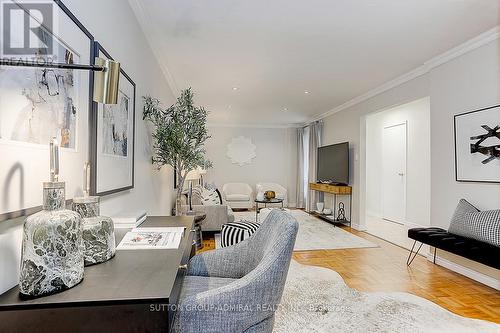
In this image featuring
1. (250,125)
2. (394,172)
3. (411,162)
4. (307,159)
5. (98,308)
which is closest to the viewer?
(98,308)

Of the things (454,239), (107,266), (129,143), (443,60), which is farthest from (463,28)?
(107,266)

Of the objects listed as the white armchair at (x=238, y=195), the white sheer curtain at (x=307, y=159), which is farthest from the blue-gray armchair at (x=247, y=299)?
the white sheer curtain at (x=307, y=159)

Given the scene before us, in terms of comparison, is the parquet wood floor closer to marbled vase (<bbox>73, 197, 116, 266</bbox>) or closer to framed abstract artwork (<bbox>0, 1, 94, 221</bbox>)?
marbled vase (<bbox>73, 197, 116, 266</bbox>)

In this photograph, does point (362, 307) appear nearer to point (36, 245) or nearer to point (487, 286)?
point (487, 286)

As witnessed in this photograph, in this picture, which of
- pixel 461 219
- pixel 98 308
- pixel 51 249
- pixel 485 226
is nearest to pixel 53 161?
pixel 51 249

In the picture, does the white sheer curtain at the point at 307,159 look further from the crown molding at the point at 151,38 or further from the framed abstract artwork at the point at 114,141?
the framed abstract artwork at the point at 114,141

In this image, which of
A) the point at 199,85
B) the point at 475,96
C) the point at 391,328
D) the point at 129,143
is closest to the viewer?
the point at 391,328

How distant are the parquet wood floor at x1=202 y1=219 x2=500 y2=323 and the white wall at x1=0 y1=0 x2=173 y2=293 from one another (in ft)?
5.07

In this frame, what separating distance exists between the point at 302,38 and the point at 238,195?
5.18 metres

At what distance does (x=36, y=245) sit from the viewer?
769mm

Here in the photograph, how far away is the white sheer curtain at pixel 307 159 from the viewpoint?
7473 mm

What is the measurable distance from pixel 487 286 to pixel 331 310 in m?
1.85

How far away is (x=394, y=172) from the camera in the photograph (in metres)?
6.40

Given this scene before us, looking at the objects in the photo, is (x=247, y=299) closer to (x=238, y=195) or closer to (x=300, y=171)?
(x=238, y=195)
